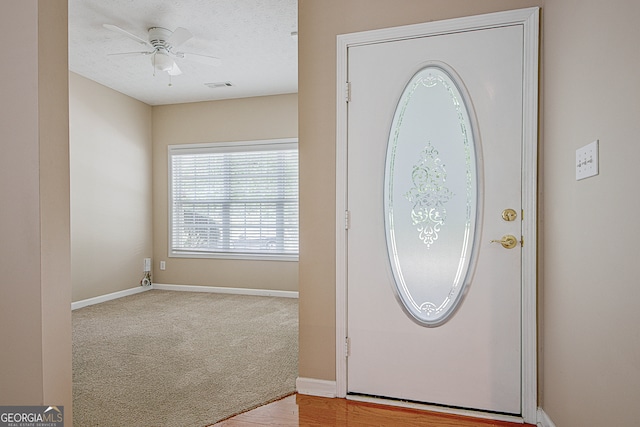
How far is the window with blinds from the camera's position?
5508 millimetres

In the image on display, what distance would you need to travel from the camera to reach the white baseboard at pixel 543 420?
197 centimetres

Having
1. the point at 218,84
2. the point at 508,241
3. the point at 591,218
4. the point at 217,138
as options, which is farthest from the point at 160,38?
the point at 591,218

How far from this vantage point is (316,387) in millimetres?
2463

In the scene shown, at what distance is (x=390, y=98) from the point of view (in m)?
2.34

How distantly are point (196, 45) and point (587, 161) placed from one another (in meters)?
3.60

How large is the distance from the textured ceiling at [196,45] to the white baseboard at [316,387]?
9.02 feet

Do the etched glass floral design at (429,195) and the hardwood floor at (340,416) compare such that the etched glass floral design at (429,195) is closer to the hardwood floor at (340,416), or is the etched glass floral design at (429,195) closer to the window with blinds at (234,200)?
the hardwood floor at (340,416)

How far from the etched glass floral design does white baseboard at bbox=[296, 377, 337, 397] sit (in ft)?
3.34

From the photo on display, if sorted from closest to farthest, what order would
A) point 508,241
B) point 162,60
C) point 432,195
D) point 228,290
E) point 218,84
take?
point 508,241 < point 432,195 < point 162,60 < point 218,84 < point 228,290

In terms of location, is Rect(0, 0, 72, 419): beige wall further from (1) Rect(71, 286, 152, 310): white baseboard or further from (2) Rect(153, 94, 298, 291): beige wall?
(2) Rect(153, 94, 298, 291): beige wall

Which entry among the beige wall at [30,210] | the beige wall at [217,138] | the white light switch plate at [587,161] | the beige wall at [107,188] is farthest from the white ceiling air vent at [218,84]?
the white light switch plate at [587,161]

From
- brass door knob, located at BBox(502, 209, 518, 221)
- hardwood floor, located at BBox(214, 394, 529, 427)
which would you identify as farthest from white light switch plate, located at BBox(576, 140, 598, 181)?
hardwood floor, located at BBox(214, 394, 529, 427)

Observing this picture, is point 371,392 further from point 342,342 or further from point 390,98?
point 390,98

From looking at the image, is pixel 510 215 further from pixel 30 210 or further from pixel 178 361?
pixel 178 361
